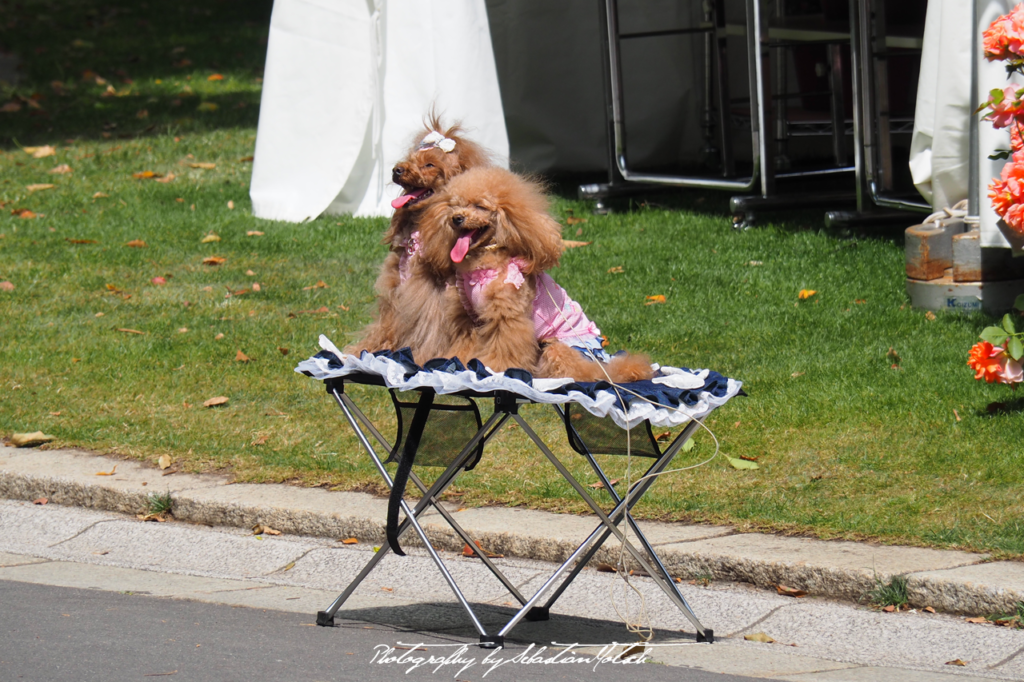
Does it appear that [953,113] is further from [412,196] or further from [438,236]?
[438,236]

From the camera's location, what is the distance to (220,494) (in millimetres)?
4750

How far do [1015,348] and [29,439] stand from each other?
4.21 meters

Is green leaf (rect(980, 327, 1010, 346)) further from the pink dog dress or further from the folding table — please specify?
the pink dog dress

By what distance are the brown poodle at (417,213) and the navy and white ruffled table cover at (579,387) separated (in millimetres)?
412

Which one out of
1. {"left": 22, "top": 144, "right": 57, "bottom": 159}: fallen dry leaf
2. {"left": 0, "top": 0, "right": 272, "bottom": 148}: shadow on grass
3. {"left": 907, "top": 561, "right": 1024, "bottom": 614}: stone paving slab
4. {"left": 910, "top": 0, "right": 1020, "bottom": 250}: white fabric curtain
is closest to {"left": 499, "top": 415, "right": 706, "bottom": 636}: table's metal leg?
{"left": 907, "top": 561, "right": 1024, "bottom": 614}: stone paving slab

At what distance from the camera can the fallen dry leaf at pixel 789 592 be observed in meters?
3.86

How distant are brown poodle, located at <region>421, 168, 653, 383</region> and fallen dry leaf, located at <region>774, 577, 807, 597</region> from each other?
2.79 feet

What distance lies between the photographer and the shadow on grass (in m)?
12.1

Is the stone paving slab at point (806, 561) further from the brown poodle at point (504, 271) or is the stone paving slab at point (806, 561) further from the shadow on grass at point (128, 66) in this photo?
the shadow on grass at point (128, 66)

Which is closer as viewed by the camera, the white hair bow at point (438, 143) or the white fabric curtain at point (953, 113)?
the white hair bow at point (438, 143)

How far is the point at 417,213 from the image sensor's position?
410 cm

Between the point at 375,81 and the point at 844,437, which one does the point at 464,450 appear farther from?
the point at 375,81

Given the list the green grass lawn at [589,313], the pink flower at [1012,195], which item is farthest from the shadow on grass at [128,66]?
the pink flower at [1012,195]

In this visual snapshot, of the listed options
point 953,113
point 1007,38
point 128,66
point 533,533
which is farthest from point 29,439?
point 128,66
